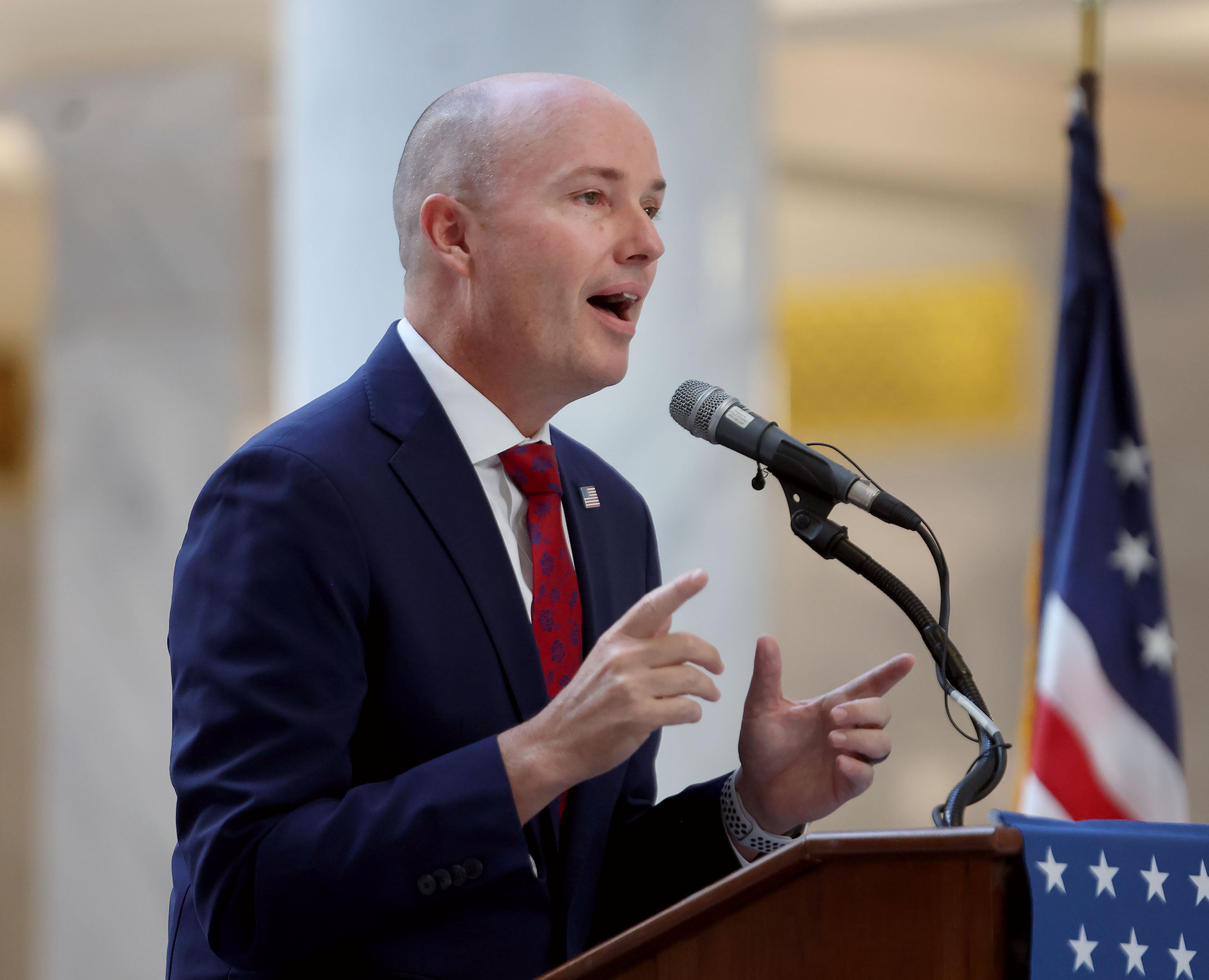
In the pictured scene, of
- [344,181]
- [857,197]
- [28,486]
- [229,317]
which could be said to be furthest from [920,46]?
[28,486]

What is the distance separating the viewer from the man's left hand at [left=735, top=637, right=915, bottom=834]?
5.41 feet

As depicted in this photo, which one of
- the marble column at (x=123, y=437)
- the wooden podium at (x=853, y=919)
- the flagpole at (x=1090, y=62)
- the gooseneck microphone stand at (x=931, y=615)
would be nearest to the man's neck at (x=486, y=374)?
the gooseneck microphone stand at (x=931, y=615)

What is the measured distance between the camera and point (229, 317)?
5.57 metres

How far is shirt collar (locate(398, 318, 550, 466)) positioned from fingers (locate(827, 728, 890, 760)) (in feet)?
1.65

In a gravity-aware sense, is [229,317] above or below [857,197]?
below

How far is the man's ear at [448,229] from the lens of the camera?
1.78 meters

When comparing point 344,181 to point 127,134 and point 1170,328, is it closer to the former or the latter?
point 127,134

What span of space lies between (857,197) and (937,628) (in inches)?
201

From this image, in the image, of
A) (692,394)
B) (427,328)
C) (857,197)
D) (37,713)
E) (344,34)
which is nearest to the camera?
(692,394)

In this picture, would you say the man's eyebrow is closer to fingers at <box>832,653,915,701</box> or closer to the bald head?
the bald head

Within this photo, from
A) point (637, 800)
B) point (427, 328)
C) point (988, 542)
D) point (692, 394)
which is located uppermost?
point (988, 542)

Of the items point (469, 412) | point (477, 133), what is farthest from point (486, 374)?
point (477, 133)

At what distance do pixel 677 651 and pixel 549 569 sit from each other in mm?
423

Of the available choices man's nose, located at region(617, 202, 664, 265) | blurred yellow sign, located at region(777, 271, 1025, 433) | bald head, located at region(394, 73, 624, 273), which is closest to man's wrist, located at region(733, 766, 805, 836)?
man's nose, located at region(617, 202, 664, 265)
